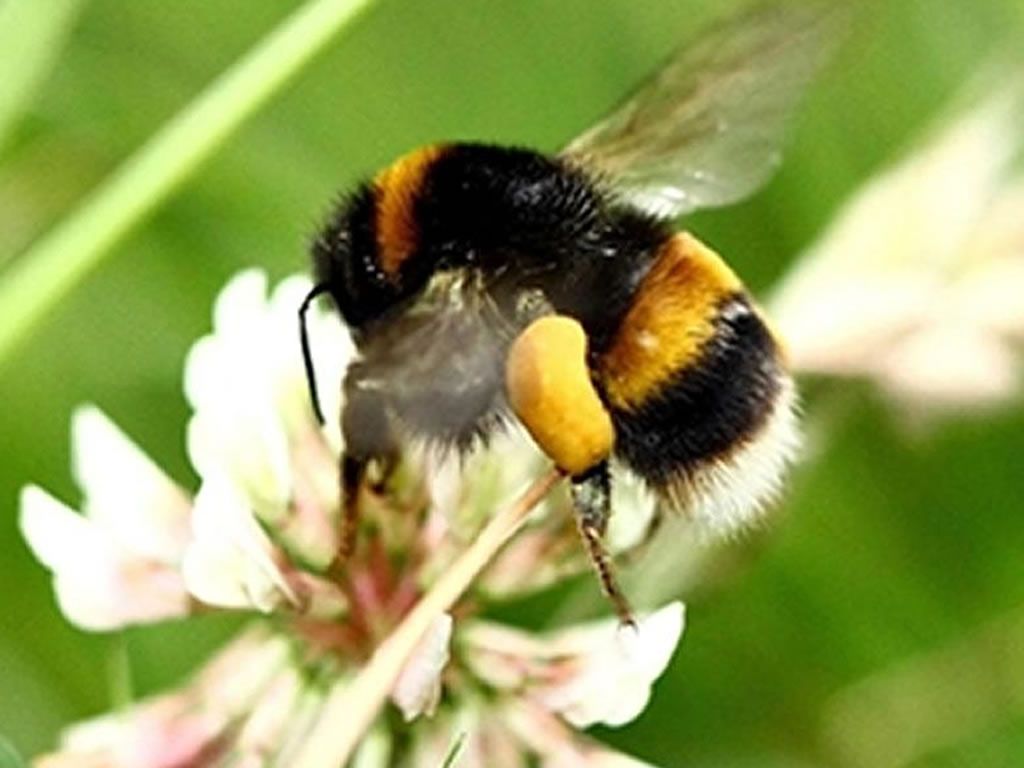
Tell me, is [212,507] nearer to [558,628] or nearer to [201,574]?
[201,574]

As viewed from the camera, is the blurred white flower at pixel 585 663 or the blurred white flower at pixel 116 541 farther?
the blurred white flower at pixel 116 541

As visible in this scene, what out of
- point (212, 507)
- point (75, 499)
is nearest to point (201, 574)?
point (212, 507)

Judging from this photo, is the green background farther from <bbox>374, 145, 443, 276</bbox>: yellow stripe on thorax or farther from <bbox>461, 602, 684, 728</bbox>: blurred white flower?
<bbox>374, 145, 443, 276</bbox>: yellow stripe on thorax

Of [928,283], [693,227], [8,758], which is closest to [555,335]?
[8,758]

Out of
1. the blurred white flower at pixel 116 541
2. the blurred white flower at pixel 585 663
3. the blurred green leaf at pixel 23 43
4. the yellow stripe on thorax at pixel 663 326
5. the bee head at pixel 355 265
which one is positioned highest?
the blurred green leaf at pixel 23 43

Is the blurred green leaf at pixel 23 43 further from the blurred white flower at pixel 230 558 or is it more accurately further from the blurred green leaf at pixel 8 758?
the blurred green leaf at pixel 8 758

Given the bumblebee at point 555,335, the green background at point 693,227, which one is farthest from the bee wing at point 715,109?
the green background at point 693,227
